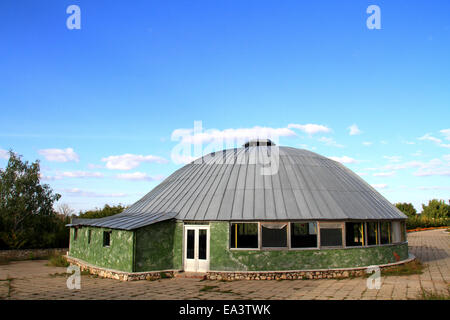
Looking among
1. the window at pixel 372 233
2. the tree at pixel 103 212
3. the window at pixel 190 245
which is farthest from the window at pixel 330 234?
the tree at pixel 103 212

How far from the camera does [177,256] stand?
17859 mm

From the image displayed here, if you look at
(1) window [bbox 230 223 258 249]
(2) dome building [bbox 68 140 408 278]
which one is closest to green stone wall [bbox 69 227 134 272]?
(2) dome building [bbox 68 140 408 278]

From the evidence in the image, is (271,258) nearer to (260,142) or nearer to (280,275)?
(280,275)

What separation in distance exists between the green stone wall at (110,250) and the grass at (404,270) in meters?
13.1

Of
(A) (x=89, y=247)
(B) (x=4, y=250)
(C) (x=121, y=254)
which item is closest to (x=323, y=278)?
(C) (x=121, y=254)

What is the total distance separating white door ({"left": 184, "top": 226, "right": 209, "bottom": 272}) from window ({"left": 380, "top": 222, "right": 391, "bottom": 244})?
1002 centimetres

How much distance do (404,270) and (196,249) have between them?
1136cm

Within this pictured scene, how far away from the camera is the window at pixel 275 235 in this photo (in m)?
17.0

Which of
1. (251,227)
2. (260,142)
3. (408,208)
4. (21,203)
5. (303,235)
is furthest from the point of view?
(408,208)

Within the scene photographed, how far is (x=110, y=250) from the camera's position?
1827 cm

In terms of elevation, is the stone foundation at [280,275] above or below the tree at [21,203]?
below

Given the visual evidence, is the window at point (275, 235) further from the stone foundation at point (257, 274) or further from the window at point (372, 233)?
the window at point (372, 233)

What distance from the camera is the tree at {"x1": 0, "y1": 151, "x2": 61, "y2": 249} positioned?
29484mm

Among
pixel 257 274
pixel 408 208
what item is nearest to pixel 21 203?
pixel 257 274
